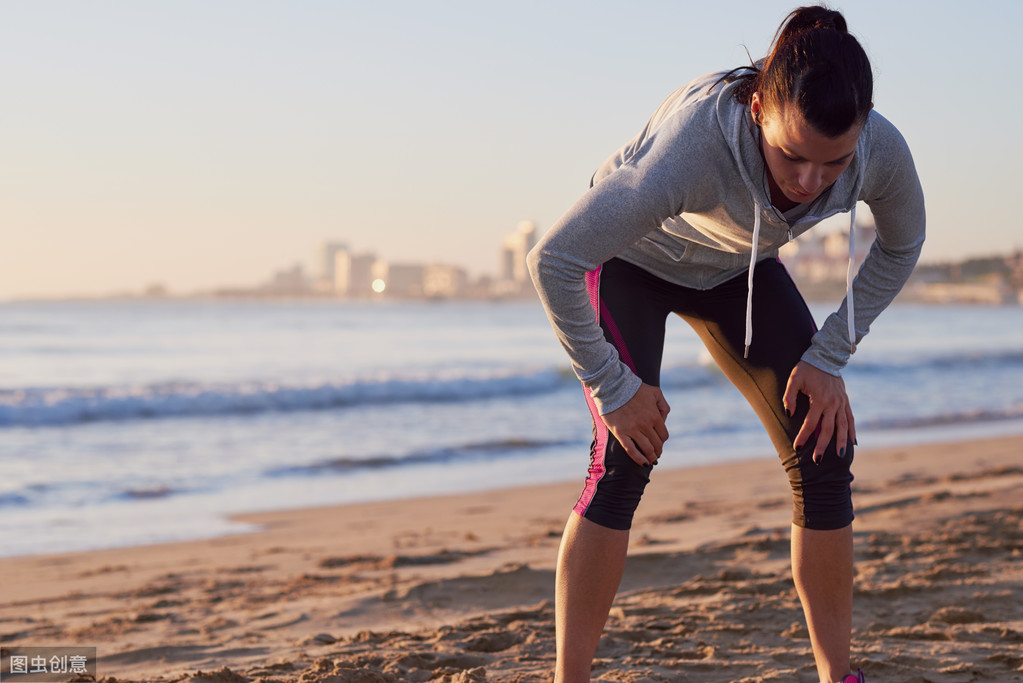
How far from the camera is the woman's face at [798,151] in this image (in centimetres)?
169

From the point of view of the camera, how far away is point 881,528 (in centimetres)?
465

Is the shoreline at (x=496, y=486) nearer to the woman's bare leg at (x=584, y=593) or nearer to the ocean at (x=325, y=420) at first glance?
the ocean at (x=325, y=420)

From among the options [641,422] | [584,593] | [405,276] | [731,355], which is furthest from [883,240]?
[405,276]

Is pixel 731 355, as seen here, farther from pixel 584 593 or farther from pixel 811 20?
pixel 811 20

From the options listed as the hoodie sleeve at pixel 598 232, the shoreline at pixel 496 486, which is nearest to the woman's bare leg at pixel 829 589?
the hoodie sleeve at pixel 598 232

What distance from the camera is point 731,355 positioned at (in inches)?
91.1

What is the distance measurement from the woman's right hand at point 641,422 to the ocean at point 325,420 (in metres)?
4.01

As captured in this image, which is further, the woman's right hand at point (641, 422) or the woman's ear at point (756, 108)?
the woman's right hand at point (641, 422)

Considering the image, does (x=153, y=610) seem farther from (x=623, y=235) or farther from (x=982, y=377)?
(x=982, y=377)

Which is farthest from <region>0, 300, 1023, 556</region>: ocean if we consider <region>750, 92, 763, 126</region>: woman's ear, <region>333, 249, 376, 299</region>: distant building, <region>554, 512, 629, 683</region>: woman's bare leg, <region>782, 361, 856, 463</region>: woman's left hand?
<region>333, 249, 376, 299</region>: distant building

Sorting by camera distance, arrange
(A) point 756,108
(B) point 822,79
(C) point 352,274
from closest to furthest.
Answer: (B) point 822,79
(A) point 756,108
(C) point 352,274

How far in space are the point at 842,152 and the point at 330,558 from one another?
11.8 feet

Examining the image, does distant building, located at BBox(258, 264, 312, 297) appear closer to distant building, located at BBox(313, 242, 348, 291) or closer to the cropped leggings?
distant building, located at BBox(313, 242, 348, 291)

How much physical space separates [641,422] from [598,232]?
0.45 m
